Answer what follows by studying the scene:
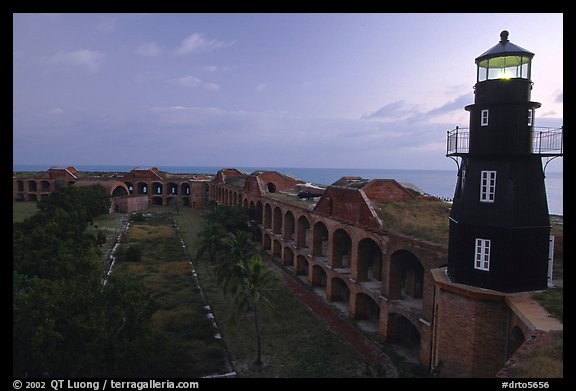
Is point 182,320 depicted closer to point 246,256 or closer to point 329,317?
point 246,256

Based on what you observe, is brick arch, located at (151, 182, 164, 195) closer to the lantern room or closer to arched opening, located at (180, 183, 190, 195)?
arched opening, located at (180, 183, 190, 195)

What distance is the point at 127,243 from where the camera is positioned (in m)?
48.2

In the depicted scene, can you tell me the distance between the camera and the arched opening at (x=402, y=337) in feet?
74.0

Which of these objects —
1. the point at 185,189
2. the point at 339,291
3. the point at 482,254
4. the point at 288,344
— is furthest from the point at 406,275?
the point at 185,189

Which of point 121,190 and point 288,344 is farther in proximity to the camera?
point 121,190

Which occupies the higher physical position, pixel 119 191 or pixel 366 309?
pixel 119 191

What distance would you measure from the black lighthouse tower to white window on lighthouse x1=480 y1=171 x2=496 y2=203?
4 centimetres

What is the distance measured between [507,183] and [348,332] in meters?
13.8

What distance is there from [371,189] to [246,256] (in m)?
10.7

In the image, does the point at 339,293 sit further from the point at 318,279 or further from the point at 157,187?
the point at 157,187

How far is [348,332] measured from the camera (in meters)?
25.0

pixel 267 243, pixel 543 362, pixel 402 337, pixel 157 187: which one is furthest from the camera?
pixel 157 187

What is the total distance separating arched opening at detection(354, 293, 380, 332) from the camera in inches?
1045
